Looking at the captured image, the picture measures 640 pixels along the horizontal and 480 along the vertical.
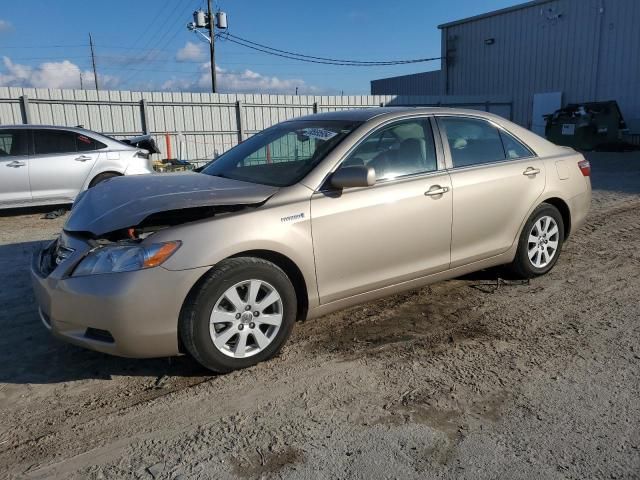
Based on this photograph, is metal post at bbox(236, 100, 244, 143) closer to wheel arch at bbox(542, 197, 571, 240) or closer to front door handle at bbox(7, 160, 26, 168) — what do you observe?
front door handle at bbox(7, 160, 26, 168)

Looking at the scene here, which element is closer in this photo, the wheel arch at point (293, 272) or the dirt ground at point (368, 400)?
the dirt ground at point (368, 400)

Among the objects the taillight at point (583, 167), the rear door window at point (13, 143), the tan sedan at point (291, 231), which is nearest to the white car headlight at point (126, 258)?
the tan sedan at point (291, 231)

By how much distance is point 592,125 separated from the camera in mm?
19812

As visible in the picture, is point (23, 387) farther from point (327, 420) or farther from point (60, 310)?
point (327, 420)

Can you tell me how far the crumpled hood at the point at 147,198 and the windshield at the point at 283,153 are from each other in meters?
0.19

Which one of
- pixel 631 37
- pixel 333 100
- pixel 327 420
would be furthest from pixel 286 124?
pixel 631 37

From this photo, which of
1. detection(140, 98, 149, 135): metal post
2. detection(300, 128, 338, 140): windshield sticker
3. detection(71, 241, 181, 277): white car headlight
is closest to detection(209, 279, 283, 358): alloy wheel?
detection(71, 241, 181, 277): white car headlight

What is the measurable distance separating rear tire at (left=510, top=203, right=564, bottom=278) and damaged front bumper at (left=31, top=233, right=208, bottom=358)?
3021mm

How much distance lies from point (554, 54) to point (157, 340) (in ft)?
83.2

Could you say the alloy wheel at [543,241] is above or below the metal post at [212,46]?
below

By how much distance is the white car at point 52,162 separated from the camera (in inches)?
323

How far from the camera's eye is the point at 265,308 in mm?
3322

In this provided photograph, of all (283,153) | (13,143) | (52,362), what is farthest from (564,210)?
(13,143)

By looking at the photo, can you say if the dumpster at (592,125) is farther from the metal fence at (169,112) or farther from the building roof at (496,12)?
the metal fence at (169,112)
